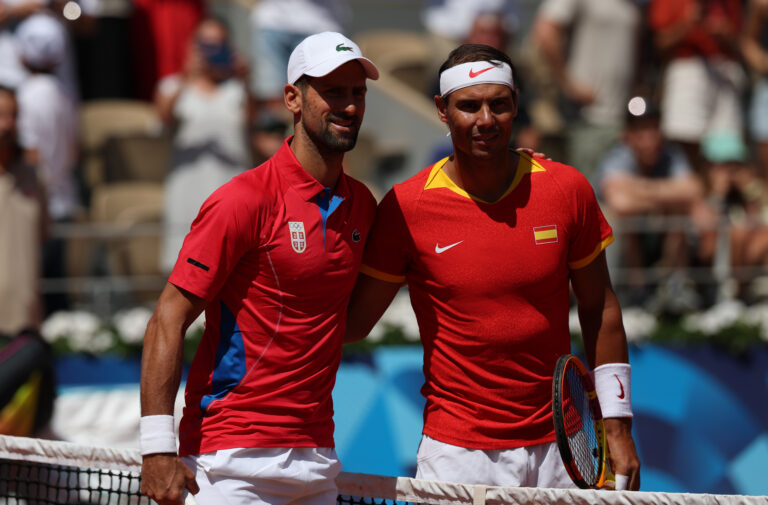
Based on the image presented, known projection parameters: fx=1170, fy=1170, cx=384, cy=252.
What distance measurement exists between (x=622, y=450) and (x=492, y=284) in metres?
0.82

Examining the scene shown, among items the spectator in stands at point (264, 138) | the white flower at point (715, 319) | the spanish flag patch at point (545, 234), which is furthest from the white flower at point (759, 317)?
the spanish flag patch at point (545, 234)

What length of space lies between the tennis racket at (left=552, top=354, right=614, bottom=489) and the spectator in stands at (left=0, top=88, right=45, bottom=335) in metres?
4.69

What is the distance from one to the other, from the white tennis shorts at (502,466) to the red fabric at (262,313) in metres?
0.55

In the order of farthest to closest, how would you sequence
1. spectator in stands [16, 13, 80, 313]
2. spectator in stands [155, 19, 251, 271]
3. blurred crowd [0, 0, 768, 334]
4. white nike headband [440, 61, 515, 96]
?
1. spectator in stands [16, 13, 80, 313]
2. spectator in stands [155, 19, 251, 271]
3. blurred crowd [0, 0, 768, 334]
4. white nike headband [440, 61, 515, 96]

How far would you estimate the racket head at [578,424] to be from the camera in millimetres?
4047

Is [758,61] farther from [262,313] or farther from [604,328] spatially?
[262,313]

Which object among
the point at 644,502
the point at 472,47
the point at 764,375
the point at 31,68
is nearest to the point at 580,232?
the point at 472,47

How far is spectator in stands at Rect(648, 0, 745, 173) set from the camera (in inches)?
407

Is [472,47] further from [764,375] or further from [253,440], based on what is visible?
[764,375]

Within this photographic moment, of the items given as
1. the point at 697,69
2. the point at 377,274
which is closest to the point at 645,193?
the point at 697,69

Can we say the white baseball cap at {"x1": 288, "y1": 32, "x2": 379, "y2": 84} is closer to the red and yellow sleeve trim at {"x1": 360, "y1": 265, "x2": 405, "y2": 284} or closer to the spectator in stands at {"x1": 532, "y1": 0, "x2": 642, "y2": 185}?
the red and yellow sleeve trim at {"x1": 360, "y1": 265, "x2": 405, "y2": 284}

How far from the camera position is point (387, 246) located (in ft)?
15.0

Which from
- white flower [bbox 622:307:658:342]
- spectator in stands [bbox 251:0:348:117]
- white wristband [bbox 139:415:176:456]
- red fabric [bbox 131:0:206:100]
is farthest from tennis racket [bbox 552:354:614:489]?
red fabric [bbox 131:0:206:100]

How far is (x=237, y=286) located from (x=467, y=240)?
3.03ft
